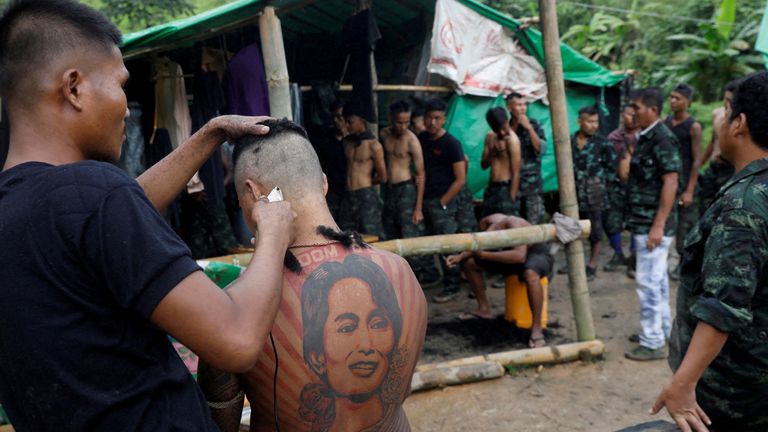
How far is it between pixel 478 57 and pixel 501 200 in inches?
79.7

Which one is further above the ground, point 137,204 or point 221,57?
point 221,57

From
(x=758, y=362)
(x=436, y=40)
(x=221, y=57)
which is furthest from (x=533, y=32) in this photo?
(x=758, y=362)

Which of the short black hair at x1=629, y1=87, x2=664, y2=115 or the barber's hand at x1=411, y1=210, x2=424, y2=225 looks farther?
the barber's hand at x1=411, y1=210, x2=424, y2=225

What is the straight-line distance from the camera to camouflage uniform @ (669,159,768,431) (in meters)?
2.02

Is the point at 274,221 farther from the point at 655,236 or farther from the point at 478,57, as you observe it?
the point at 478,57

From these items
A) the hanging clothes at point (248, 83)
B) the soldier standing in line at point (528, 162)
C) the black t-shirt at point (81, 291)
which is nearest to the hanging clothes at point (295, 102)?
the hanging clothes at point (248, 83)

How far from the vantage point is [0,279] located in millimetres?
1157

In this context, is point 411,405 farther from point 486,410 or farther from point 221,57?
point 221,57

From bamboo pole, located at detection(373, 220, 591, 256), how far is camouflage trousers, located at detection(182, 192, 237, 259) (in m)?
3.13

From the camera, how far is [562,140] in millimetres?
5008

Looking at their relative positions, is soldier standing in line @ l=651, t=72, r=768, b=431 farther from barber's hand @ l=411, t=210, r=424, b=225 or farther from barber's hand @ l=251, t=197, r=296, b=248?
barber's hand @ l=411, t=210, r=424, b=225

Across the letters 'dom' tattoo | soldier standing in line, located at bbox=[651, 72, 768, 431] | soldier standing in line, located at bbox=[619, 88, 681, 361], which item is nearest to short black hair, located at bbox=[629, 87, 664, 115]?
soldier standing in line, located at bbox=[619, 88, 681, 361]

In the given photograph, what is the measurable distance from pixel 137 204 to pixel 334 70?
22.3ft

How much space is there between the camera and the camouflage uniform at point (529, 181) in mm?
7383
